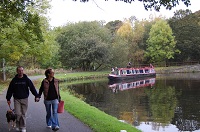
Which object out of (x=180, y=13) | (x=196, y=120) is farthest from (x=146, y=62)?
(x=196, y=120)

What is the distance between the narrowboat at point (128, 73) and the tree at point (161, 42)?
11236mm

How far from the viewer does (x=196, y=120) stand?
43.9ft

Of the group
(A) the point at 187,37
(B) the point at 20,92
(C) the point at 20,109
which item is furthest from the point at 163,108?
(A) the point at 187,37

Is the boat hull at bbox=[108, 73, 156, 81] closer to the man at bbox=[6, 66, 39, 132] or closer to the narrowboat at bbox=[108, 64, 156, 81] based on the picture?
the narrowboat at bbox=[108, 64, 156, 81]

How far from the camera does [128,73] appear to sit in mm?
44031

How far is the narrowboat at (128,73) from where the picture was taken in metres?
39.3

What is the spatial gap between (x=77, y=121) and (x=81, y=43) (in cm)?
3916

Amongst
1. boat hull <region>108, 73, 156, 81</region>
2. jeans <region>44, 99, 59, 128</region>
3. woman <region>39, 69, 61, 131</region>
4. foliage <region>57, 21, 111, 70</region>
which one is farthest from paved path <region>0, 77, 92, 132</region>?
foliage <region>57, 21, 111, 70</region>

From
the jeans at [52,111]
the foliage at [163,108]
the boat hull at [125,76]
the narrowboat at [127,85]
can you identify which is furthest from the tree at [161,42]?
the jeans at [52,111]

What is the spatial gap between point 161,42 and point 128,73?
1876 centimetres

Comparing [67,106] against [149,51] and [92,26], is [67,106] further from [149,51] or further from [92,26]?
[149,51]

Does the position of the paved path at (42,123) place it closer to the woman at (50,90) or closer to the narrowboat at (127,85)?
the woman at (50,90)

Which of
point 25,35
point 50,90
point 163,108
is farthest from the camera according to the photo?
point 163,108

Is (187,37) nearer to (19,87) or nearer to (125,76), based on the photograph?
(125,76)
